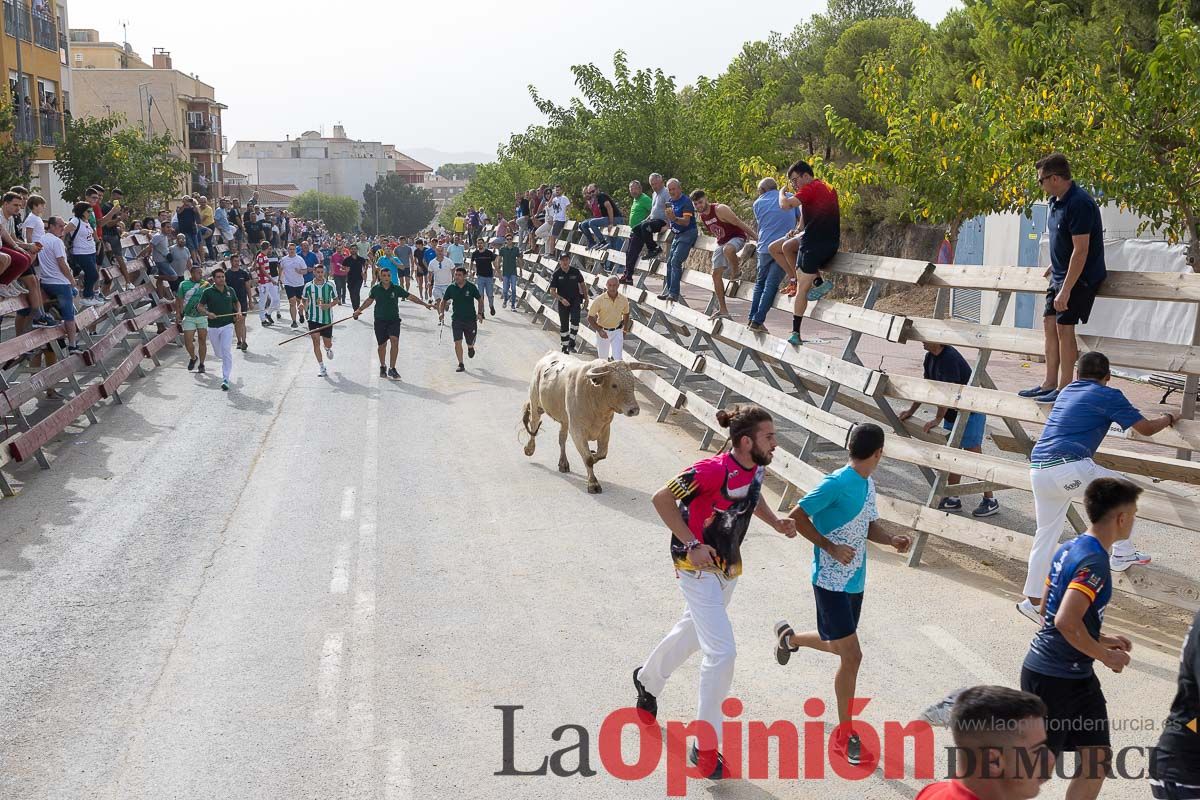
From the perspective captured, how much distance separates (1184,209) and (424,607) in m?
11.6

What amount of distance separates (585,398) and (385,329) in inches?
340

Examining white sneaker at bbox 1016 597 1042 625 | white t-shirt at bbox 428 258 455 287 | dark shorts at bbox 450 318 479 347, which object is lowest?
white sneaker at bbox 1016 597 1042 625

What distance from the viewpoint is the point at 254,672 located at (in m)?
7.51

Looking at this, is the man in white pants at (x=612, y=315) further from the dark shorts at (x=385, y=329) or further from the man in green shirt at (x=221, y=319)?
the man in green shirt at (x=221, y=319)

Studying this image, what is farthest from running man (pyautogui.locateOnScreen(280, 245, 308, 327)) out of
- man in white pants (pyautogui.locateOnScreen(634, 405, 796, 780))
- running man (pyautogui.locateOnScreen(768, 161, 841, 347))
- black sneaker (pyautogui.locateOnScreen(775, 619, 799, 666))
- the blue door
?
man in white pants (pyautogui.locateOnScreen(634, 405, 796, 780))

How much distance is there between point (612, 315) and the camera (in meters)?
17.3

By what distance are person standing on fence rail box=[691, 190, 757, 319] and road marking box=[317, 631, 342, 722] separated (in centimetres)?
813

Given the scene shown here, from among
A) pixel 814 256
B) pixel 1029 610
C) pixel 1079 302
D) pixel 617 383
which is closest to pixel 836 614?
pixel 1029 610

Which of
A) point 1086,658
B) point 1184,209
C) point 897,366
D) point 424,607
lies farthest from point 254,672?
point 897,366

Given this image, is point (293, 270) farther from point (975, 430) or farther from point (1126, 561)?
point (1126, 561)

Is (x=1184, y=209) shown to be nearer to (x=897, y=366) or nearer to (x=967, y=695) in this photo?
(x=897, y=366)

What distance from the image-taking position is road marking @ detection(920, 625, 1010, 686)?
24.2 ft

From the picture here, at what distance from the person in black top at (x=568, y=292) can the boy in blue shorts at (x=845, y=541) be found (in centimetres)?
1509

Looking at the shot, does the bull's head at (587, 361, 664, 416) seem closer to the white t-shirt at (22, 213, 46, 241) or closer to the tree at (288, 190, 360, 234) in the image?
the white t-shirt at (22, 213, 46, 241)
